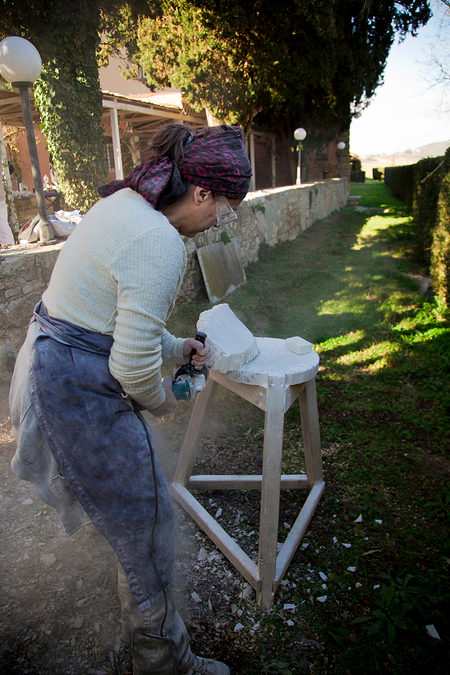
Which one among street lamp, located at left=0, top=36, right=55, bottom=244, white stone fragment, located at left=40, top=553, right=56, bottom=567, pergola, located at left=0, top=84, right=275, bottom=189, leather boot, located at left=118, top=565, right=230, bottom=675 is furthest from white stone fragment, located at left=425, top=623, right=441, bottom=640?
pergola, located at left=0, top=84, right=275, bottom=189

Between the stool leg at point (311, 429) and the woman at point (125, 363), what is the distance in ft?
3.20

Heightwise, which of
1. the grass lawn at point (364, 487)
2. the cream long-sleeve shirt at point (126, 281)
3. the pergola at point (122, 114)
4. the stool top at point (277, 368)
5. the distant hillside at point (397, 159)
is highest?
the distant hillside at point (397, 159)

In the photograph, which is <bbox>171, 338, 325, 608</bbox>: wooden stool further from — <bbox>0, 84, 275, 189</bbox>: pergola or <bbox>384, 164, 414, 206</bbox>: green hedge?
<bbox>384, 164, 414, 206</bbox>: green hedge

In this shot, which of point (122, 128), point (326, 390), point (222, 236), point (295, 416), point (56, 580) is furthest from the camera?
point (122, 128)

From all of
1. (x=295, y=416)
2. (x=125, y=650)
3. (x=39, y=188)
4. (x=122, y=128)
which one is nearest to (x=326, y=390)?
(x=295, y=416)

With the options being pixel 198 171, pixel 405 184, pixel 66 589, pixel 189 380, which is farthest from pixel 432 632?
pixel 405 184

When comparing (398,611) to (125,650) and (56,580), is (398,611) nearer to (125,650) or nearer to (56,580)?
(125,650)

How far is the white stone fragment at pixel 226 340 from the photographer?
1.87m

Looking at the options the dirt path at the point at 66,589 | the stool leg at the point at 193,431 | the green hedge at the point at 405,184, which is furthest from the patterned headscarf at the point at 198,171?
the green hedge at the point at 405,184

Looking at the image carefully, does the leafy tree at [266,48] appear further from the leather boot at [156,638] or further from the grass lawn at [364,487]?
the leather boot at [156,638]

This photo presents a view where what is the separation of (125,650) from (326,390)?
2632 mm

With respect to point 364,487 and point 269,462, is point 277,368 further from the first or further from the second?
point 364,487

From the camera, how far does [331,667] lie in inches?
66.6

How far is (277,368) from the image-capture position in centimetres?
194
